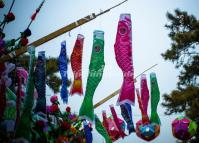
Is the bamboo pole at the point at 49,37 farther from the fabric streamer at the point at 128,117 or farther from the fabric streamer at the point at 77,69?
the fabric streamer at the point at 128,117

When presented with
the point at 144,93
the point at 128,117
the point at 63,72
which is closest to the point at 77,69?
the point at 63,72

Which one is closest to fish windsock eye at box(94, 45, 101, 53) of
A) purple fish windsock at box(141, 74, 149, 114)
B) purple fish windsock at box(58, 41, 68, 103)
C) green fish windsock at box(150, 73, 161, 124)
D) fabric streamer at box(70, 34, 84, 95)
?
fabric streamer at box(70, 34, 84, 95)

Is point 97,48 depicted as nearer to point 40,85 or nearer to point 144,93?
point 40,85

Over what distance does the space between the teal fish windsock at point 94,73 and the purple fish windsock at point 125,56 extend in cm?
45

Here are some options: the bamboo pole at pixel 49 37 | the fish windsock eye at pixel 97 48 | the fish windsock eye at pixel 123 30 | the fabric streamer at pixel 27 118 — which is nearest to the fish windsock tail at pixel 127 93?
the fish windsock eye at pixel 97 48

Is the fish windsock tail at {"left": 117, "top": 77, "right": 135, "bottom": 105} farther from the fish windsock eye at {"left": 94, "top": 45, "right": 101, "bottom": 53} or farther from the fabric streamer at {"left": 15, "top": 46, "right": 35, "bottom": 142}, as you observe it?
the fabric streamer at {"left": 15, "top": 46, "right": 35, "bottom": 142}

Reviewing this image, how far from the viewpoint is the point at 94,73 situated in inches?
286

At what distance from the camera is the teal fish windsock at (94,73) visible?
6.79m

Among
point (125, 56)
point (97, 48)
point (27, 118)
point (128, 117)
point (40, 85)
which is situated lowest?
point (27, 118)

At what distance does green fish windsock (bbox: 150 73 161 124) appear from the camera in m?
10.5

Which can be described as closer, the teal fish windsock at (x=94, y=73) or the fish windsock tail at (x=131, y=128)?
the teal fish windsock at (x=94, y=73)

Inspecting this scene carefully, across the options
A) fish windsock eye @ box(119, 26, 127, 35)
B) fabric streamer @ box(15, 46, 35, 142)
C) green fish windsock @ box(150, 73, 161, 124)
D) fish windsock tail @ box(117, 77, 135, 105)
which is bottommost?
fabric streamer @ box(15, 46, 35, 142)

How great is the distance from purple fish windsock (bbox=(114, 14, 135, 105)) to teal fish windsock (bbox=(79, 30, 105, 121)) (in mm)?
454

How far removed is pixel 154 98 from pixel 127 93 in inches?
153
